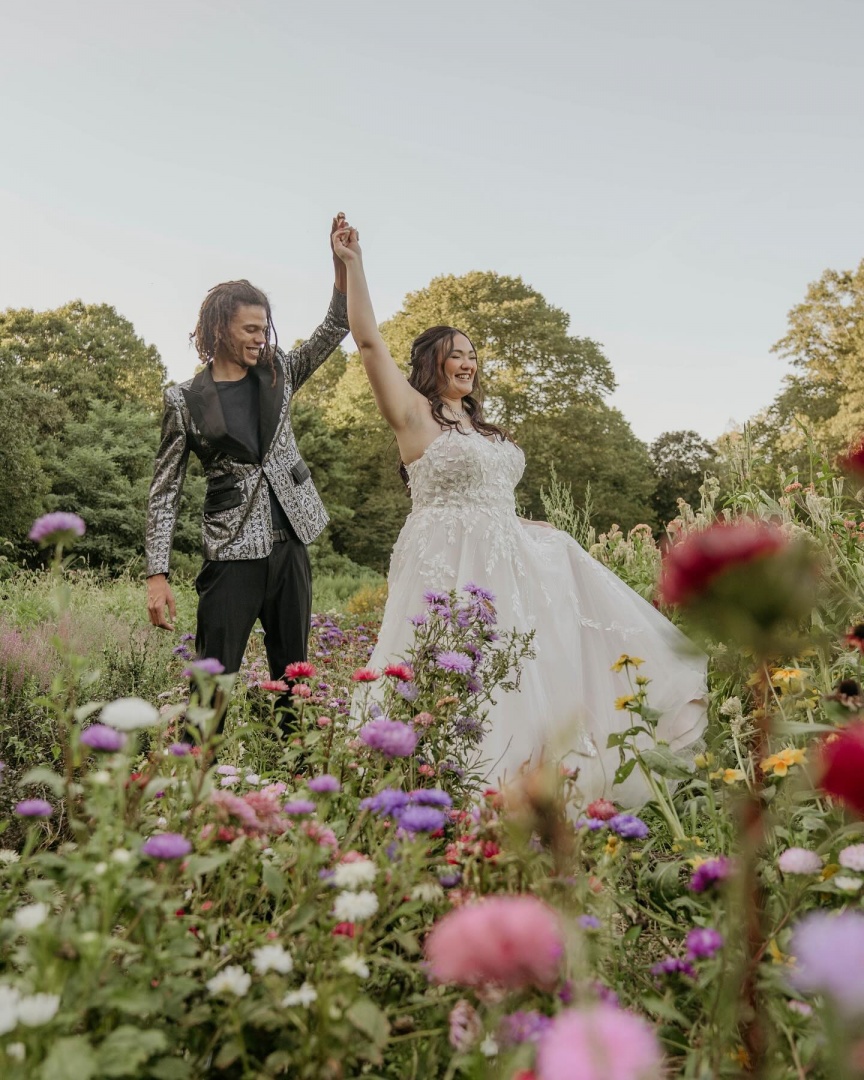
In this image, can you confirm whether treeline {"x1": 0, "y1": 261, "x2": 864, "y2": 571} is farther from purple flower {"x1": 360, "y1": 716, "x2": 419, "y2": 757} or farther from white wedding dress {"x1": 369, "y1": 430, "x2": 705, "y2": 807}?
purple flower {"x1": 360, "y1": 716, "x2": 419, "y2": 757}

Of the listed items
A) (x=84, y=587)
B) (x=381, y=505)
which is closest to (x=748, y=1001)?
(x=84, y=587)

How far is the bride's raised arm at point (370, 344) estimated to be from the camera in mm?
3352

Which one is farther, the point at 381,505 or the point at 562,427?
the point at 562,427

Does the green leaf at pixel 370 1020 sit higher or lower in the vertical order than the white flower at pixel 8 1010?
lower

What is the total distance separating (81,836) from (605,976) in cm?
93

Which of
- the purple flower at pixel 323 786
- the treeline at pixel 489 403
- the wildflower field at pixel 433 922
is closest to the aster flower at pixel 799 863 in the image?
the wildflower field at pixel 433 922

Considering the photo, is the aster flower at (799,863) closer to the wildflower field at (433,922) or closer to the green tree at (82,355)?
the wildflower field at (433,922)

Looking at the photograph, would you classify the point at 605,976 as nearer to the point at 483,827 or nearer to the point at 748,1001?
the point at 748,1001

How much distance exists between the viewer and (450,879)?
132cm

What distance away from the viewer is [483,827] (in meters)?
1.32

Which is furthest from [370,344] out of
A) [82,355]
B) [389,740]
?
[82,355]

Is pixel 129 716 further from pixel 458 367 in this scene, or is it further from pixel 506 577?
pixel 458 367

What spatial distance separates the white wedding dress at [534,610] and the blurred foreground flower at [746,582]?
2.05m

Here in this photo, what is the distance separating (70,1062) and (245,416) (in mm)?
2663
